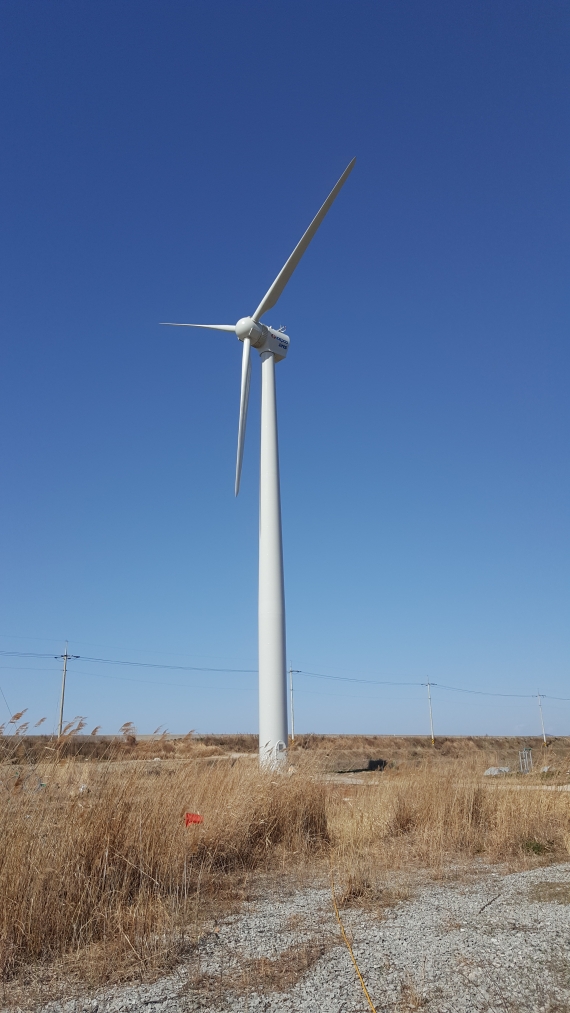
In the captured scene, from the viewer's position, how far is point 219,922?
5.58 metres

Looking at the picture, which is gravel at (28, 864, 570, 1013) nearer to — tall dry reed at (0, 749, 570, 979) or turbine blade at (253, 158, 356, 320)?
tall dry reed at (0, 749, 570, 979)

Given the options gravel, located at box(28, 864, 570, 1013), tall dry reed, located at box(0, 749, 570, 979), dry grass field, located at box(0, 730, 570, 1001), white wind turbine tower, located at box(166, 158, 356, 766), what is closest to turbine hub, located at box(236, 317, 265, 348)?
white wind turbine tower, located at box(166, 158, 356, 766)

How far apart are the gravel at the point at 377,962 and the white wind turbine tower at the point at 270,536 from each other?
28.3 feet

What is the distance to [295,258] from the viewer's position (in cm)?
2250

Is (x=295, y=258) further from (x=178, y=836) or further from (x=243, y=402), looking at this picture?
(x=178, y=836)

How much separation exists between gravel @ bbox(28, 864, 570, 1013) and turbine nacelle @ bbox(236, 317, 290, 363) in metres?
19.2

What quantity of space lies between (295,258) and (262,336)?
2.80m

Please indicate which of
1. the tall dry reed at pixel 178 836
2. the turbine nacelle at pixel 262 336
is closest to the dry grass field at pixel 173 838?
the tall dry reed at pixel 178 836

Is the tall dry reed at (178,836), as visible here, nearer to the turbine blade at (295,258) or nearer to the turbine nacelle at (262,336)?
the turbine nacelle at (262,336)

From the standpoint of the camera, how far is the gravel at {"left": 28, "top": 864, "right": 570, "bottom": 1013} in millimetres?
4055

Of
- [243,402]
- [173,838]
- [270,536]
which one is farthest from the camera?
[243,402]

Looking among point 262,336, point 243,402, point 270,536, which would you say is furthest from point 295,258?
point 270,536

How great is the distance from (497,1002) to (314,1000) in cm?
111

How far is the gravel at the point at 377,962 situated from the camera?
405cm
